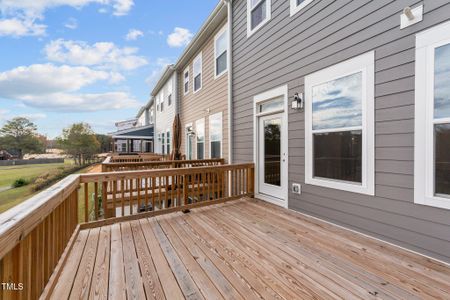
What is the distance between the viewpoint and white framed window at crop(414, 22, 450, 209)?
210 centimetres

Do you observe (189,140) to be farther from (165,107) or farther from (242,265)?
(242,265)

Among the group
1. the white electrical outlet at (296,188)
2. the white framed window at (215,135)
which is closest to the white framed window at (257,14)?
the white framed window at (215,135)

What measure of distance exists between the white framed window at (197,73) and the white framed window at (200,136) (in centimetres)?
132

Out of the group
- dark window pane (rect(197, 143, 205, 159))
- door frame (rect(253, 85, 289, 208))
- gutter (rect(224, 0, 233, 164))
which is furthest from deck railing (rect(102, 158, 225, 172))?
door frame (rect(253, 85, 289, 208))

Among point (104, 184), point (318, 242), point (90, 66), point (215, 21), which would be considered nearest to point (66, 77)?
point (90, 66)

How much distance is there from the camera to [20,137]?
2788 cm

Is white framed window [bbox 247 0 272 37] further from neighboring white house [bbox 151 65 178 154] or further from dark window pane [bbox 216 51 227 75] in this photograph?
neighboring white house [bbox 151 65 178 154]

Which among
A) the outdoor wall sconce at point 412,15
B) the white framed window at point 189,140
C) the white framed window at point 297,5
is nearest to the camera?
the outdoor wall sconce at point 412,15

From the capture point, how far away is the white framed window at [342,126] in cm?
274

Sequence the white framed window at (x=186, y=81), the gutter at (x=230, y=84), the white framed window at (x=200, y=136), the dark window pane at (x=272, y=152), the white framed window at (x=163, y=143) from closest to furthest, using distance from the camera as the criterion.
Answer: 1. the dark window pane at (x=272, y=152)
2. the gutter at (x=230, y=84)
3. the white framed window at (x=200, y=136)
4. the white framed window at (x=186, y=81)
5. the white framed window at (x=163, y=143)

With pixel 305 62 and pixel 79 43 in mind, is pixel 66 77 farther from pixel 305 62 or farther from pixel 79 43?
pixel 305 62

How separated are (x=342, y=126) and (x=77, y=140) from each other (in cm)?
2383

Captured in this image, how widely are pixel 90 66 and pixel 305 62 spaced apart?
22.1m

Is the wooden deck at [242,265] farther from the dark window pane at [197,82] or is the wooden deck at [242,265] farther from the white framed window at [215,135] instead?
the dark window pane at [197,82]
